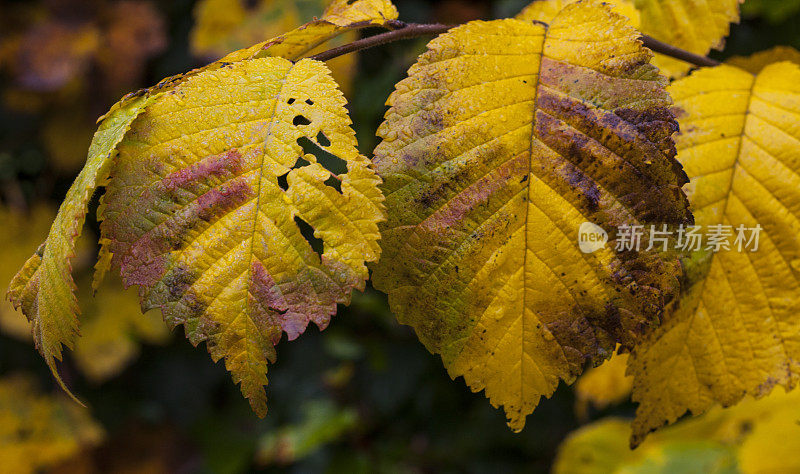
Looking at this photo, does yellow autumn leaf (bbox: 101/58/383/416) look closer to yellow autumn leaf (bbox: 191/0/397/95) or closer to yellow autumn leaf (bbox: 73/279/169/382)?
yellow autumn leaf (bbox: 191/0/397/95)

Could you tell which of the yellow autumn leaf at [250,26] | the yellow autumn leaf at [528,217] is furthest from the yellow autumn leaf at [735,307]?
the yellow autumn leaf at [250,26]

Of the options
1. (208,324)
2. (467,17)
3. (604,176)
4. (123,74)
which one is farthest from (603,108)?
(123,74)

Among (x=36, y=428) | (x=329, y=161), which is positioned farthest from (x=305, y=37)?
(x=36, y=428)

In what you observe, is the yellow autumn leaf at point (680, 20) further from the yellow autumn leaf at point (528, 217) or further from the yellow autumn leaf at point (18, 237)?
the yellow autumn leaf at point (18, 237)

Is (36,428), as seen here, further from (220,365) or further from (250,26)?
(250,26)

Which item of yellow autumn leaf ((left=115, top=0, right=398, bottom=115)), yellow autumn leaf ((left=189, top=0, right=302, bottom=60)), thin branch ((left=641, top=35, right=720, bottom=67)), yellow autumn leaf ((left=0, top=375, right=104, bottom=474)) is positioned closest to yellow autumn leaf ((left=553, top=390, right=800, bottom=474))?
thin branch ((left=641, top=35, right=720, bottom=67))

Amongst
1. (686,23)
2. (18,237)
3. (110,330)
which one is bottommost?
(110,330)
